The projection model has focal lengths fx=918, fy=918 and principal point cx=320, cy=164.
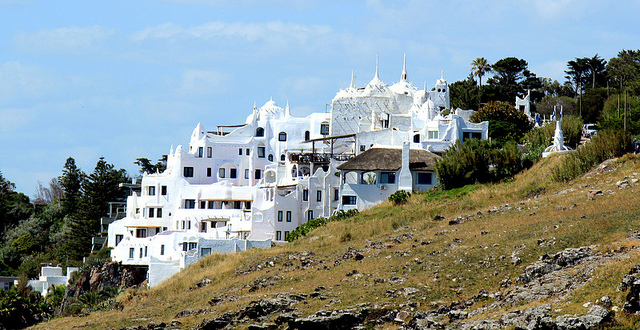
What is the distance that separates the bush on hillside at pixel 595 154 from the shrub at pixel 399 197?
43.0 ft

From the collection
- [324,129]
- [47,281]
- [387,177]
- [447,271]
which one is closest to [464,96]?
[324,129]

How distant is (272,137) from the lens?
101125mm

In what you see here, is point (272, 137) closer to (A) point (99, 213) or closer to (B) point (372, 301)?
(A) point (99, 213)

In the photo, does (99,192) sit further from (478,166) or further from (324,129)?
(478,166)

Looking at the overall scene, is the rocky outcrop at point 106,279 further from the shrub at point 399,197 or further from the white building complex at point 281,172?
the shrub at point 399,197

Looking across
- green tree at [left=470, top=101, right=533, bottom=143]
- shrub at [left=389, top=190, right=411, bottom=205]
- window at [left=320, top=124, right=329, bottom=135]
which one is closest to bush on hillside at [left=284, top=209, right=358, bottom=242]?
shrub at [left=389, top=190, right=411, bottom=205]

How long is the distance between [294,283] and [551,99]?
3110 inches

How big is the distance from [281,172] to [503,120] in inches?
859

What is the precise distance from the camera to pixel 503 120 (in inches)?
3462

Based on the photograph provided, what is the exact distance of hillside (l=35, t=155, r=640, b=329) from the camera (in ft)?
108

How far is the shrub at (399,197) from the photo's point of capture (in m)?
69.9

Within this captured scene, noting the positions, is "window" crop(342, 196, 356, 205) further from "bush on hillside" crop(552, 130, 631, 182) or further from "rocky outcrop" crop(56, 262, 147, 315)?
"rocky outcrop" crop(56, 262, 147, 315)

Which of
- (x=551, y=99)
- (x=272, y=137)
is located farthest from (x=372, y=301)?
(x=551, y=99)

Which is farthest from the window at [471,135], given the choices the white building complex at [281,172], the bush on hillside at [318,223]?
the bush on hillside at [318,223]
